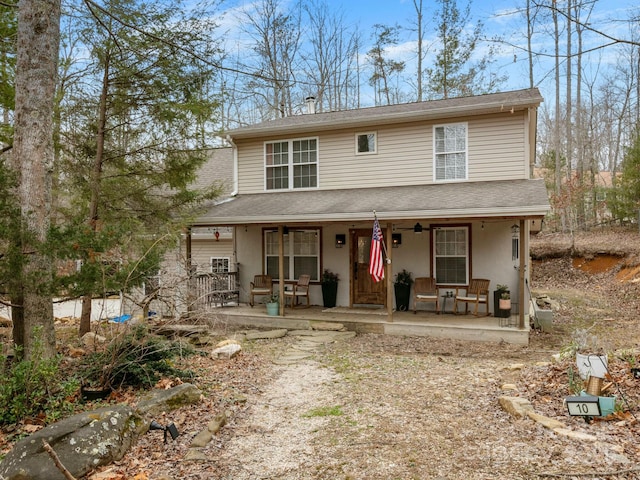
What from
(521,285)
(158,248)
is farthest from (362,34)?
→ (158,248)

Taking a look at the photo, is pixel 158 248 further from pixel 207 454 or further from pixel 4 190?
pixel 207 454

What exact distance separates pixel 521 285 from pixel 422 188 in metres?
3.26

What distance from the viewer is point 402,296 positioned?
428 inches

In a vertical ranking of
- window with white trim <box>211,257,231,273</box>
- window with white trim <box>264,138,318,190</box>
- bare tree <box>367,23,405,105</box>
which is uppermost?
bare tree <box>367,23,405,105</box>

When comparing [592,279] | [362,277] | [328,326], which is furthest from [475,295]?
[592,279]

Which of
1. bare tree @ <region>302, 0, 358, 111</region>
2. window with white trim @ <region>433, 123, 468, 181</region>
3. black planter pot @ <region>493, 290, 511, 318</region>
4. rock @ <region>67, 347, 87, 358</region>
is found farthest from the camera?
bare tree @ <region>302, 0, 358, 111</region>

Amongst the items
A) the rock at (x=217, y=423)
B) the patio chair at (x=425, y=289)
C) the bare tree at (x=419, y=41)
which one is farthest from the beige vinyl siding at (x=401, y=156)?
the bare tree at (x=419, y=41)

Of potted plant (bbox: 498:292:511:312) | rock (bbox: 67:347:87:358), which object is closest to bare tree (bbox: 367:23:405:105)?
potted plant (bbox: 498:292:511:312)

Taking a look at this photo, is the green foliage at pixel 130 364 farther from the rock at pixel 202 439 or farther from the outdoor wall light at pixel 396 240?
the outdoor wall light at pixel 396 240

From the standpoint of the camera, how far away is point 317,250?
11.8 m

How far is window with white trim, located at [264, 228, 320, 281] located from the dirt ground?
12.0 ft

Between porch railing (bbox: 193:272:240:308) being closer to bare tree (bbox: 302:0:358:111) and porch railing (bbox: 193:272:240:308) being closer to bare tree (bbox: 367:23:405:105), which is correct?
bare tree (bbox: 302:0:358:111)

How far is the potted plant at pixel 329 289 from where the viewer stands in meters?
11.4

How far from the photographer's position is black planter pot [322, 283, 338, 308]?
11.4 meters
